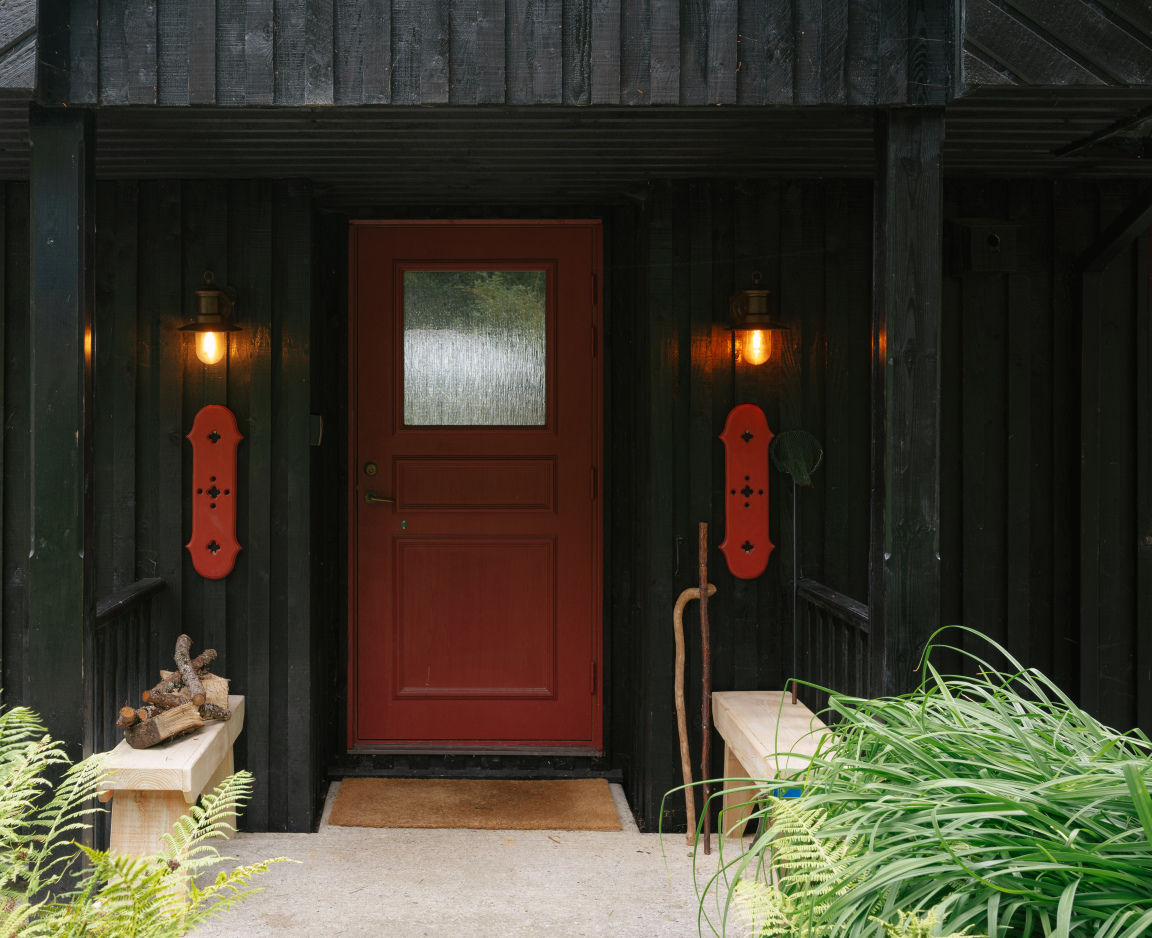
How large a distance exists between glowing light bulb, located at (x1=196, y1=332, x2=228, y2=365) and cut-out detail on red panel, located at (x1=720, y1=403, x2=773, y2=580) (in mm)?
1978

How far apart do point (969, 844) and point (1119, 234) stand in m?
3.08

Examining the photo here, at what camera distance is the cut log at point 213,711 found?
3113mm

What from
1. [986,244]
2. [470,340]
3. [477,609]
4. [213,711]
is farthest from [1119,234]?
[213,711]

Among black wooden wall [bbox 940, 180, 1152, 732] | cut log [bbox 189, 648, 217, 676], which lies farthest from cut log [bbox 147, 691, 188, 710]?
black wooden wall [bbox 940, 180, 1152, 732]

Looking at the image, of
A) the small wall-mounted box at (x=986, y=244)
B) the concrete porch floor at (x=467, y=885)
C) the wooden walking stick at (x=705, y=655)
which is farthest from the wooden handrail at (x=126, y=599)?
the small wall-mounted box at (x=986, y=244)

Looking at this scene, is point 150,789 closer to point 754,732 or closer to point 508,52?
point 754,732

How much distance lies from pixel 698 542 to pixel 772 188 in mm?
1424

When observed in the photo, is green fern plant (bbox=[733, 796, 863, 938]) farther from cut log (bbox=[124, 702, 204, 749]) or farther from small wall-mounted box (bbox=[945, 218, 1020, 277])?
small wall-mounted box (bbox=[945, 218, 1020, 277])

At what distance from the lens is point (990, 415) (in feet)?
12.0

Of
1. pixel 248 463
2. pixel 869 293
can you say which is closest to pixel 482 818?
pixel 248 463

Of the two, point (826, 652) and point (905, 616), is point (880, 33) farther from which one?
point (826, 652)

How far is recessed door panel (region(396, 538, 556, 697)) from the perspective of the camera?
3957 mm

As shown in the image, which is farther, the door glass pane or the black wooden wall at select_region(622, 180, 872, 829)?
the door glass pane

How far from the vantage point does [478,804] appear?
11.8 ft
